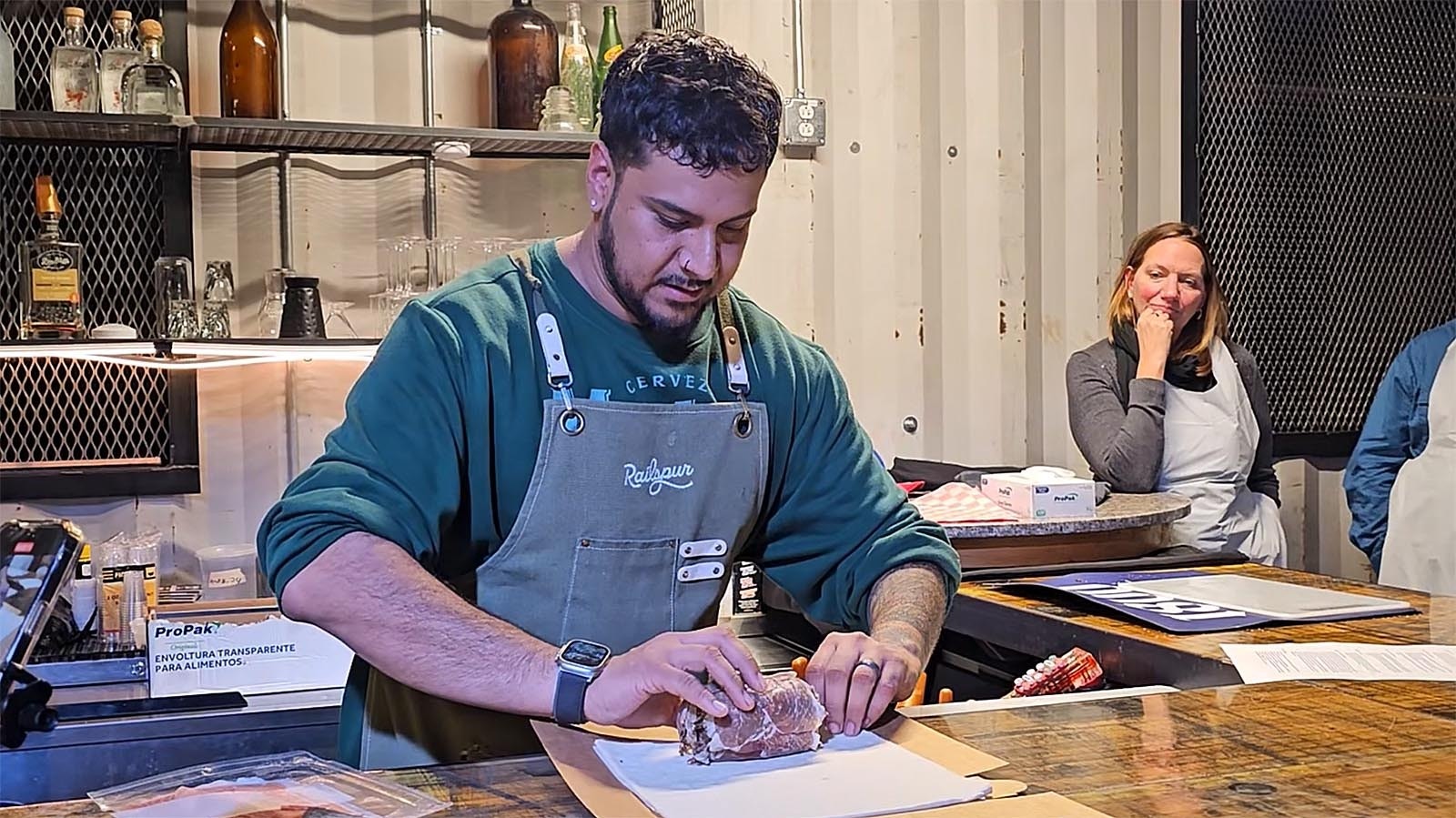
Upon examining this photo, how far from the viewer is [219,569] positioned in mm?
2834

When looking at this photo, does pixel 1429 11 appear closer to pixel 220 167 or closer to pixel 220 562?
Result: pixel 220 167

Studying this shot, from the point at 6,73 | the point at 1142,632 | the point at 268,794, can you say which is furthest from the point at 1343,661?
the point at 6,73

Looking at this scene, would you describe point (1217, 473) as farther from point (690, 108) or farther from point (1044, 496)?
point (690, 108)

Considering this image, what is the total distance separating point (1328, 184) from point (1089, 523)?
206 centimetres

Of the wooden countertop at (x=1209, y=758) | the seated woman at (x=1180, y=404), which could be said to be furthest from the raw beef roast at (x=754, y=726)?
the seated woman at (x=1180, y=404)

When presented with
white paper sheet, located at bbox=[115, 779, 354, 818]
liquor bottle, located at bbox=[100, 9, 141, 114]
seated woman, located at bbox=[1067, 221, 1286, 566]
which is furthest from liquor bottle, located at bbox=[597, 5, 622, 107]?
white paper sheet, located at bbox=[115, 779, 354, 818]

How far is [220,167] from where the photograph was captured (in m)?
2.94

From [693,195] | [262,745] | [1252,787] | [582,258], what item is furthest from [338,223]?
[1252,787]

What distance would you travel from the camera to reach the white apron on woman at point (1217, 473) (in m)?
3.17

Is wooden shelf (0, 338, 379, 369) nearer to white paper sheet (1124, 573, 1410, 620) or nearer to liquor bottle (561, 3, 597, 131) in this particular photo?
liquor bottle (561, 3, 597, 131)

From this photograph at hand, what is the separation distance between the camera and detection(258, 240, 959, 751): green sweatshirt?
1418mm

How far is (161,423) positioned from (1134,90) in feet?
8.20

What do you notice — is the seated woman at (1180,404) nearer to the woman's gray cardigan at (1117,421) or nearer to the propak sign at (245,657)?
the woman's gray cardigan at (1117,421)

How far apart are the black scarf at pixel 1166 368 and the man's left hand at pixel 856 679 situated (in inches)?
78.8
